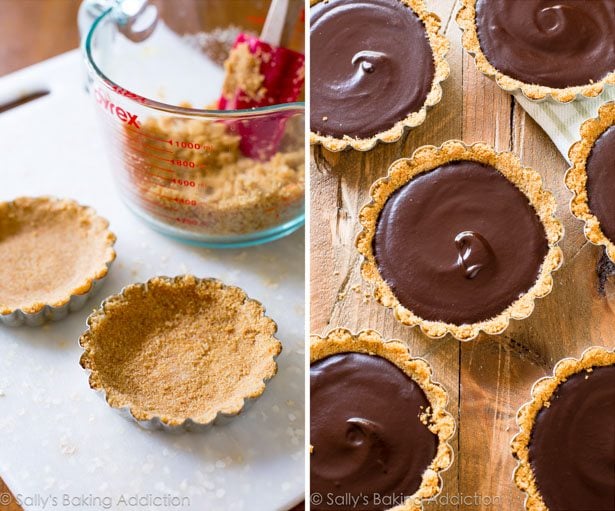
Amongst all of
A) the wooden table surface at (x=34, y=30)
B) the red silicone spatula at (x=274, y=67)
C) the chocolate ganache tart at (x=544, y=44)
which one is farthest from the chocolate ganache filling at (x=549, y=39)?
the wooden table surface at (x=34, y=30)

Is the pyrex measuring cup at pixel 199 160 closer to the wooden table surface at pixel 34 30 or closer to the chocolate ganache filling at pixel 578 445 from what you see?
the wooden table surface at pixel 34 30

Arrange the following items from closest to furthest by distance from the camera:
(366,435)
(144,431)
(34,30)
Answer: (366,435), (144,431), (34,30)

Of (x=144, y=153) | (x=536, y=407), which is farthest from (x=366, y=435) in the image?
(x=144, y=153)

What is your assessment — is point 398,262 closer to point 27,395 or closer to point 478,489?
point 478,489

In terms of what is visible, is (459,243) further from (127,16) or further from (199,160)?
(127,16)

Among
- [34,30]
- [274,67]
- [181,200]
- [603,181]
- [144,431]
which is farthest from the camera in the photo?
[34,30]

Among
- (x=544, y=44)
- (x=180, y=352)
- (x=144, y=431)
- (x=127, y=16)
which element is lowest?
(x=144, y=431)

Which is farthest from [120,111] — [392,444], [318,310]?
[392,444]
